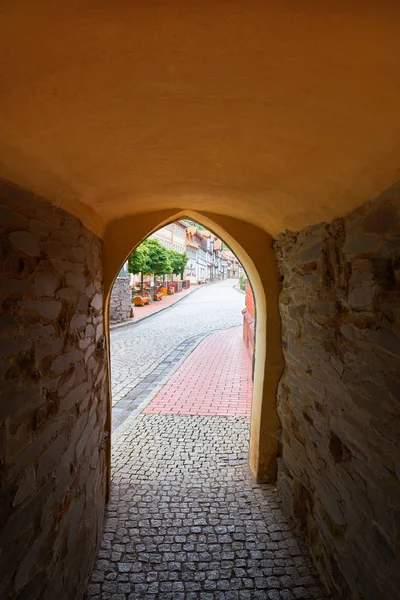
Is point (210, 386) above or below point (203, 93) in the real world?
below

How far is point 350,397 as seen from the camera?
2.05 meters

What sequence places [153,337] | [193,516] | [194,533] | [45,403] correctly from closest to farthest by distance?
1. [45,403]
2. [194,533]
3. [193,516]
4. [153,337]

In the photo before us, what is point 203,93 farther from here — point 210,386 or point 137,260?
point 137,260

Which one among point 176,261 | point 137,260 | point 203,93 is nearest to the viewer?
point 203,93

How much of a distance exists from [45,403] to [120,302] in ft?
41.1

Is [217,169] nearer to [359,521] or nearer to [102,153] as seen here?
[102,153]

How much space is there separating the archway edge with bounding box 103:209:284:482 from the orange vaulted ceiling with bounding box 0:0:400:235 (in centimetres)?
122

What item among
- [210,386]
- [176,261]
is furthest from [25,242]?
[176,261]

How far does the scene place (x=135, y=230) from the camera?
3.34 meters

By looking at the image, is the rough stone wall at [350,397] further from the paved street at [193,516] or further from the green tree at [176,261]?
the green tree at [176,261]

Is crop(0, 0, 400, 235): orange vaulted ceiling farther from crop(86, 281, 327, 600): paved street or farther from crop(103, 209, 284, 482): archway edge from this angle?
crop(86, 281, 327, 600): paved street

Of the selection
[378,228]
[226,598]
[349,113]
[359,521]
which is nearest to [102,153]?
[349,113]

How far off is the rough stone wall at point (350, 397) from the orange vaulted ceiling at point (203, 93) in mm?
369

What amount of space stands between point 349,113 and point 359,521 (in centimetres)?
198
